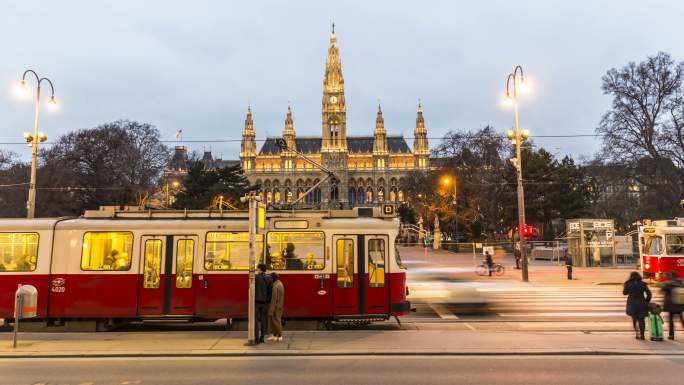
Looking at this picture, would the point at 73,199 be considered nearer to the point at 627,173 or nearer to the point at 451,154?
the point at 451,154

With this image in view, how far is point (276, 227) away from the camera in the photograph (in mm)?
12398

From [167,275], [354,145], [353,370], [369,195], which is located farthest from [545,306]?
[354,145]

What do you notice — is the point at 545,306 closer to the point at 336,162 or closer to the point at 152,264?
the point at 152,264

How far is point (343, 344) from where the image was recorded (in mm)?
10086

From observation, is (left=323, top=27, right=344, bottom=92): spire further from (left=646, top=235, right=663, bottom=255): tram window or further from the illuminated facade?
(left=646, top=235, right=663, bottom=255): tram window

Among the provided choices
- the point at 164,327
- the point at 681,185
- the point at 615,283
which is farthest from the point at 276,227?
the point at 681,185

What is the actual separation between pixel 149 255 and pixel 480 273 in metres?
21.4

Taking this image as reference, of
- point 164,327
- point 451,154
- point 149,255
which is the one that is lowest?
point 164,327

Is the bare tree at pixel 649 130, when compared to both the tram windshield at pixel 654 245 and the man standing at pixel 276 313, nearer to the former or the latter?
the tram windshield at pixel 654 245

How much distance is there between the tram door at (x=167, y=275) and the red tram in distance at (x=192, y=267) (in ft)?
0.08

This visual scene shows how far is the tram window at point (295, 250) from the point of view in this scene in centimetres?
1242

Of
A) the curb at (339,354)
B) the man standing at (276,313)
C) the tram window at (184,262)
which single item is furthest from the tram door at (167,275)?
the curb at (339,354)

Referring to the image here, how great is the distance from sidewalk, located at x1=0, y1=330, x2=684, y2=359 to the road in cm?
32

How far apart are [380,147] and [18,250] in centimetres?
13802
